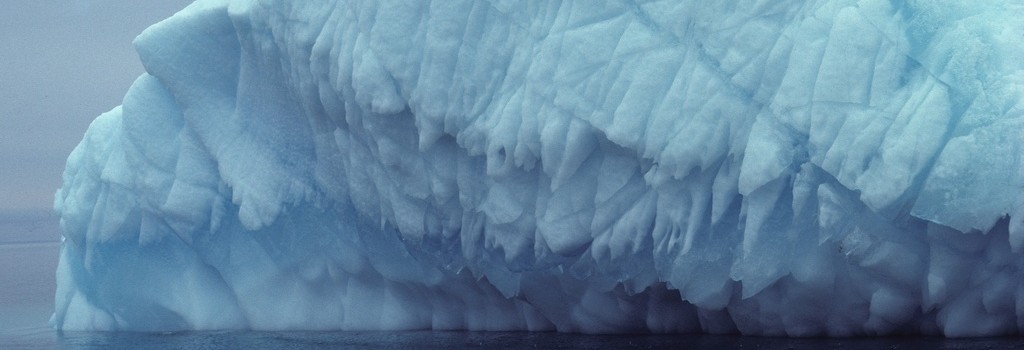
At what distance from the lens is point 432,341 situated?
9.20m

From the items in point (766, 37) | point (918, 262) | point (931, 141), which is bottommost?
point (918, 262)

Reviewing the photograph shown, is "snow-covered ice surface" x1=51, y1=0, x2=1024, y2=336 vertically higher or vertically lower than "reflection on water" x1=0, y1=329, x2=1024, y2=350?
higher

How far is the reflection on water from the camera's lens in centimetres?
728

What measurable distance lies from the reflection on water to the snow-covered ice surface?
0.69ft

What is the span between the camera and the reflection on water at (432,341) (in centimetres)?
728

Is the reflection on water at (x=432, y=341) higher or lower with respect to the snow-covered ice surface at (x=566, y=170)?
lower

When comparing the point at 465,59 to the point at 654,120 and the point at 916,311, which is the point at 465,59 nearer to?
the point at 654,120

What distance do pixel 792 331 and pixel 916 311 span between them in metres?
0.79

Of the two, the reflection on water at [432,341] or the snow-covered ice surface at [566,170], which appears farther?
the reflection on water at [432,341]

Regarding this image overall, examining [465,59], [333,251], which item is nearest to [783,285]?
[465,59]

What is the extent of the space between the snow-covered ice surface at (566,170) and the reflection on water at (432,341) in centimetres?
21

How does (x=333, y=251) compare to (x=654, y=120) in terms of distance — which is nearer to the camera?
(x=654, y=120)

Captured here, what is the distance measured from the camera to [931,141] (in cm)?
689

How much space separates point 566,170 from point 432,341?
1855mm
